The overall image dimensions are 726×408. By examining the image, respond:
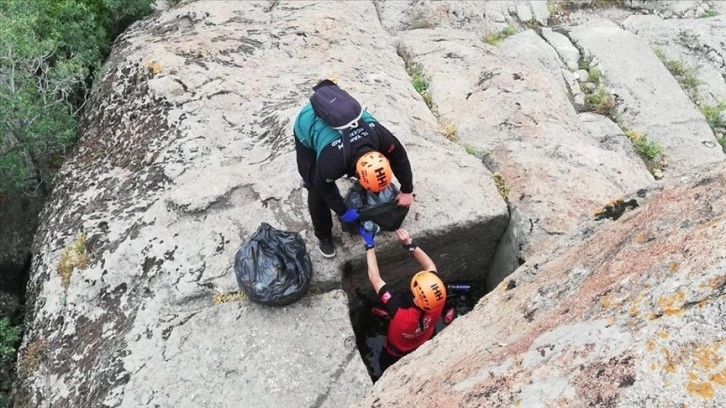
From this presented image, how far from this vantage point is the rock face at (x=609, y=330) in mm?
2771

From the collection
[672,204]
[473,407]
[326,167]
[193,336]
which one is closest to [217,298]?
[193,336]

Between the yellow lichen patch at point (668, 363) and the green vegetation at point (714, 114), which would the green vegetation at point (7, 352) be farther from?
the green vegetation at point (714, 114)

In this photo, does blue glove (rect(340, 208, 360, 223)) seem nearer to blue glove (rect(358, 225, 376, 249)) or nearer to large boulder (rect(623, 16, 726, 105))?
blue glove (rect(358, 225, 376, 249))

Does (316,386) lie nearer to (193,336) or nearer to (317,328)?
(317,328)

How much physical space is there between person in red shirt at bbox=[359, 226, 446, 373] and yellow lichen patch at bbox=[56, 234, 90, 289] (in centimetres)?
353

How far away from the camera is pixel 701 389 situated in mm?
2594

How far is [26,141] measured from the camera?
871cm

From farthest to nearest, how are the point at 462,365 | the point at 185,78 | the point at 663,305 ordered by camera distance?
the point at 185,78 → the point at 462,365 → the point at 663,305

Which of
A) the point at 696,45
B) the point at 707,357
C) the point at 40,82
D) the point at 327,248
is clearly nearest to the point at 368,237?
the point at 327,248

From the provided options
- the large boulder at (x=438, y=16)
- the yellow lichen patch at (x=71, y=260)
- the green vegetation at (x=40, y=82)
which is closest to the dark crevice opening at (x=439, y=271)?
the yellow lichen patch at (x=71, y=260)

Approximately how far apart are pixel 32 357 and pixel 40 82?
4756mm

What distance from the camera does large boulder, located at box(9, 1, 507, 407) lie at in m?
5.81

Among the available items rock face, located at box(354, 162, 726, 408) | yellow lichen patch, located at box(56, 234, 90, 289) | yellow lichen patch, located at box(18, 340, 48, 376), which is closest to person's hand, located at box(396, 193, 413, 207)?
rock face, located at box(354, 162, 726, 408)

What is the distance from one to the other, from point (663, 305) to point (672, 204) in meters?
1.34
